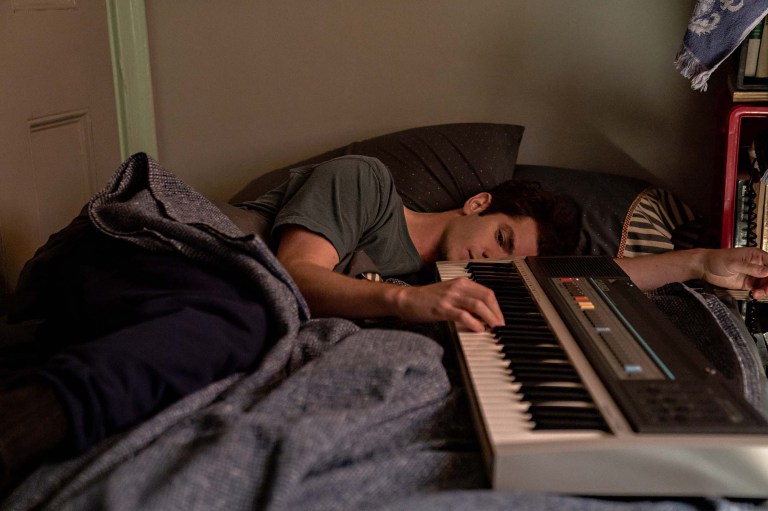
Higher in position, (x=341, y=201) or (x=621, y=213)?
(x=341, y=201)

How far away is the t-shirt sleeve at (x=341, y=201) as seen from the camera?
5.19 feet

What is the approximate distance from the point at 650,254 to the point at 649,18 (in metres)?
0.69

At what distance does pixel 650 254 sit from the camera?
194cm

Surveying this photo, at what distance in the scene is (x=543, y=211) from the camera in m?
1.85

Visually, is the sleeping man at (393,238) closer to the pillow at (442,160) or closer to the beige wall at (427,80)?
the pillow at (442,160)

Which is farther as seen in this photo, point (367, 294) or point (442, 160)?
point (442, 160)

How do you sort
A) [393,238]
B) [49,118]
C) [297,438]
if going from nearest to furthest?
1. [297,438]
2. [393,238]
3. [49,118]

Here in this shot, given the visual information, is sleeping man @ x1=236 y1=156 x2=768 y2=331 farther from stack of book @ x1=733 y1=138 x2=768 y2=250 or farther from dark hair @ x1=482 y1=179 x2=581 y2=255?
stack of book @ x1=733 y1=138 x2=768 y2=250

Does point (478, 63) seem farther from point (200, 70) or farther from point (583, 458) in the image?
point (583, 458)

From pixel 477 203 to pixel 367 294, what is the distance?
0.63 metres

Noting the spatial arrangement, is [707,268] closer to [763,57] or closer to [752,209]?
[752,209]

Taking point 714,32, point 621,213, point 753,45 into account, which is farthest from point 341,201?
point 753,45

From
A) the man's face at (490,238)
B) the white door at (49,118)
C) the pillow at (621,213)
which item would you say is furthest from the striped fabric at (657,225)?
Answer: the white door at (49,118)

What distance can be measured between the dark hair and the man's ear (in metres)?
0.01
